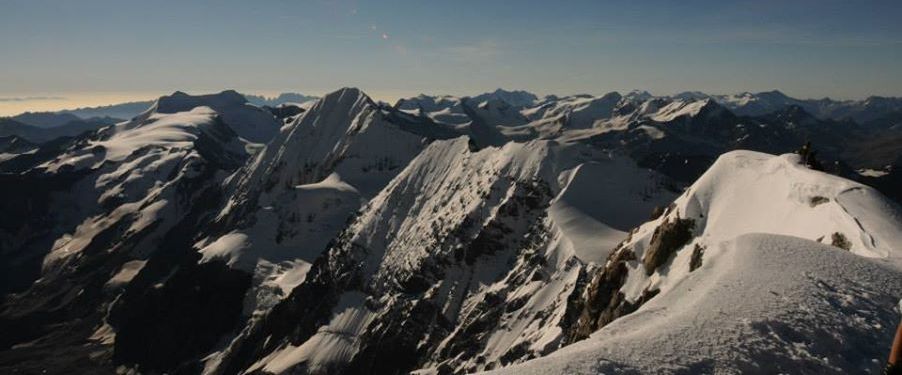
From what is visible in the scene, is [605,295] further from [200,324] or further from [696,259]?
[200,324]

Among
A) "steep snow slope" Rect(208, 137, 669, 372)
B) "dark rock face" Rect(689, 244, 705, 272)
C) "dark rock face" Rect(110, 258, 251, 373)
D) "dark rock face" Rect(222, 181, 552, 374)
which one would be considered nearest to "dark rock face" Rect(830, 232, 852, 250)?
"dark rock face" Rect(689, 244, 705, 272)

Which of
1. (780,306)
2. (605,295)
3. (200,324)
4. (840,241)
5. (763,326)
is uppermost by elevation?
(840,241)

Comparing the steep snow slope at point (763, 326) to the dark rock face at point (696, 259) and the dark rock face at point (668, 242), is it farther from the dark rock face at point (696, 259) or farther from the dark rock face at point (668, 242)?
the dark rock face at point (668, 242)

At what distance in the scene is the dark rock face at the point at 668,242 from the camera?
5456 centimetres

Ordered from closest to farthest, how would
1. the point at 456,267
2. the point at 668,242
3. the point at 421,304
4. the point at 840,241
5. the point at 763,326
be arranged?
1. the point at 763,326
2. the point at 840,241
3. the point at 668,242
4. the point at 421,304
5. the point at 456,267

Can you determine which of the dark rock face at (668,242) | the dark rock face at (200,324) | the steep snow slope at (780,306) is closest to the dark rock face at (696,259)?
the steep snow slope at (780,306)

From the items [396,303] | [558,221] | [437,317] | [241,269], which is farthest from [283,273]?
[558,221]

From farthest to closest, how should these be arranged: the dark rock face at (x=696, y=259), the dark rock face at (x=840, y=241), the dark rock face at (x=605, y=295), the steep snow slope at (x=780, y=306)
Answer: the dark rock face at (x=605, y=295)
the dark rock face at (x=696, y=259)
the dark rock face at (x=840, y=241)
the steep snow slope at (x=780, y=306)

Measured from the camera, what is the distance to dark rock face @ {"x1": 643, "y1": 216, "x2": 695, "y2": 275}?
5456cm

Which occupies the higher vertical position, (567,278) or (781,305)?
(781,305)

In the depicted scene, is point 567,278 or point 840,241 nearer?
point 840,241

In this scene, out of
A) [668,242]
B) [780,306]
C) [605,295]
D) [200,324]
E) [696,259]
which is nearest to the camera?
[780,306]

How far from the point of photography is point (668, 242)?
5562 cm

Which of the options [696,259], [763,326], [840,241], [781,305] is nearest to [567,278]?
→ [696,259]
